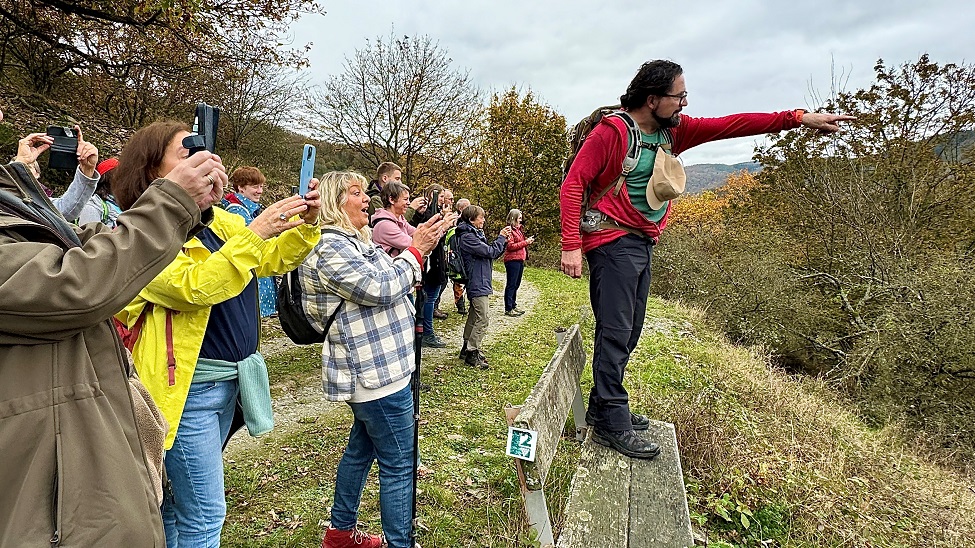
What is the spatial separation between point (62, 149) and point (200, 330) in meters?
0.85

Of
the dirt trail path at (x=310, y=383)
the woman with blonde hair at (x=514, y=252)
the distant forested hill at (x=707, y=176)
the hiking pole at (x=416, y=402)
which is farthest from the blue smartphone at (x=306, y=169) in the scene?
the woman with blonde hair at (x=514, y=252)

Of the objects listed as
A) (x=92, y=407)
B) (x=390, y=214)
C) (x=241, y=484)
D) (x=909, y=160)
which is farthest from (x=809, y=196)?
(x=92, y=407)

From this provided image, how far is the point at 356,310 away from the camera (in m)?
2.48

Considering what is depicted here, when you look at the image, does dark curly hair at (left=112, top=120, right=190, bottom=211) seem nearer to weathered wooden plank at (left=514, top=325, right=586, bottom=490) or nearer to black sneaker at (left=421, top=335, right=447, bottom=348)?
weathered wooden plank at (left=514, top=325, right=586, bottom=490)

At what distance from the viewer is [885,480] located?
4.73 meters

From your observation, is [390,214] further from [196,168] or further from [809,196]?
[809,196]

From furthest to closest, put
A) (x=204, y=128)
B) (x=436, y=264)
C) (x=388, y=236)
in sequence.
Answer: (x=436, y=264) → (x=388, y=236) → (x=204, y=128)

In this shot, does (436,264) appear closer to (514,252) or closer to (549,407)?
(514,252)

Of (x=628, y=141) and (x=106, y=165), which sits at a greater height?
(x=628, y=141)

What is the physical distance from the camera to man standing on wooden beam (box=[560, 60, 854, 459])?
2805mm

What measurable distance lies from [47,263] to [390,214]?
161 inches

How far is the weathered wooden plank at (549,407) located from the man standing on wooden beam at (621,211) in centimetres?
22

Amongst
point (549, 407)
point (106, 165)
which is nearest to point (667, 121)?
point (549, 407)

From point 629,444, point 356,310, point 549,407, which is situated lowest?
point 629,444
